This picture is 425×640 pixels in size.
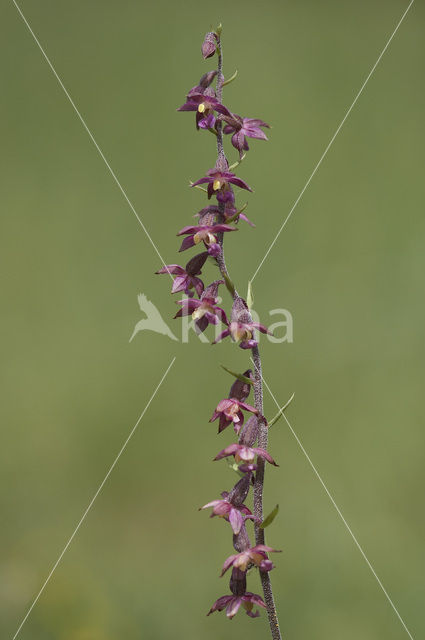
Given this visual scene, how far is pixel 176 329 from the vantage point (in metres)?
2.12

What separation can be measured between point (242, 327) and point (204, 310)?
60 mm

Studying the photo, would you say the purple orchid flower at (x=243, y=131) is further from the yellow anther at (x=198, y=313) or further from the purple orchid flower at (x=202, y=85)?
the yellow anther at (x=198, y=313)

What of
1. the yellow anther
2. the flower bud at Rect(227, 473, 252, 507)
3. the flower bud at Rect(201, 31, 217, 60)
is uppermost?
the flower bud at Rect(201, 31, 217, 60)

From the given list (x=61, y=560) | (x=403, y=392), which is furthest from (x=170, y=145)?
(x=61, y=560)

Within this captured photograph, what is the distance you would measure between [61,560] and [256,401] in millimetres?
926

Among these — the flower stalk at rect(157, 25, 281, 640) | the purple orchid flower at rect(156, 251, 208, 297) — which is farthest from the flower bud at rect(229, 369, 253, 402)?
the purple orchid flower at rect(156, 251, 208, 297)

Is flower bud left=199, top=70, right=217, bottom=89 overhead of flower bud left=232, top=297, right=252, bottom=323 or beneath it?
overhead

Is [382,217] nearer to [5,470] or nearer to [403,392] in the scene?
[403,392]

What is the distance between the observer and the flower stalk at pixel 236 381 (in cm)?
70

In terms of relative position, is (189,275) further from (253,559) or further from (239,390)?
(253,559)

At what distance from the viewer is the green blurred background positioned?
56.7 inches

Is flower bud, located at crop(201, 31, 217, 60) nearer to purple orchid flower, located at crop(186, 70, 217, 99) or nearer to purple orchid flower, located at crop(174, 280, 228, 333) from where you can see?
purple orchid flower, located at crop(186, 70, 217, 99)

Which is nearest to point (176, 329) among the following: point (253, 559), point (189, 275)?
point (189, 275)

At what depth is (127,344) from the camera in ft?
7.02
